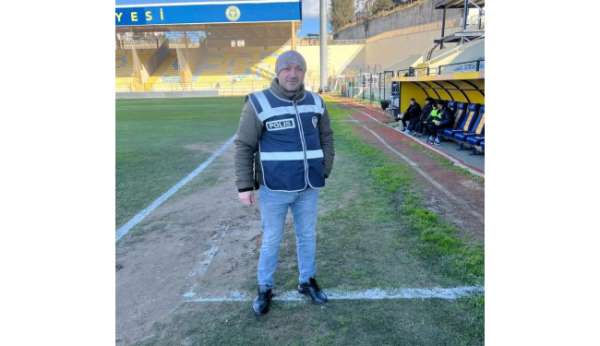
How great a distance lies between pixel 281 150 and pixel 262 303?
45.7 inches

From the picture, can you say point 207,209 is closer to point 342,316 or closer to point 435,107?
point 342,316

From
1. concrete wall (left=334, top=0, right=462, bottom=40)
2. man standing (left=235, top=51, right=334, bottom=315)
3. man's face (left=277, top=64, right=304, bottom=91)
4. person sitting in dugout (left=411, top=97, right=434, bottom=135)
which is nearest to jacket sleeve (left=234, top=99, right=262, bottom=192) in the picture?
man standing (left=235, top=51, right=334, bottom=315)

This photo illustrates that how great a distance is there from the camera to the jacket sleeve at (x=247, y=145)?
2.75 meters

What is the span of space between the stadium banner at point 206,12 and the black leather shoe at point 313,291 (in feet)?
122

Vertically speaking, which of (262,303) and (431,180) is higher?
(431,180)

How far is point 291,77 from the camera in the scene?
2.68 metres

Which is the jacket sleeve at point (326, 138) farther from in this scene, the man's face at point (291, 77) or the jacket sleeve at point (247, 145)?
the jacket sleeve at point (247, 145)

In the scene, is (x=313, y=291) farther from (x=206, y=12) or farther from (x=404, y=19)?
(x=404, y=19)

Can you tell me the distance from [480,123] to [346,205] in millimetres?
5443

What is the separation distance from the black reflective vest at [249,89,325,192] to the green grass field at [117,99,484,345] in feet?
3.26

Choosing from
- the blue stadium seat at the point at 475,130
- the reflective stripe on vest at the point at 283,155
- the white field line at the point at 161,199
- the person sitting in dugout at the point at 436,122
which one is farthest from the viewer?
the person sitting in dugout at the point at 436,122

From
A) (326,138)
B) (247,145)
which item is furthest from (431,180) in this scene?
(247,145)

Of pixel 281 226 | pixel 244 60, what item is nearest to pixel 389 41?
pixel 244 60

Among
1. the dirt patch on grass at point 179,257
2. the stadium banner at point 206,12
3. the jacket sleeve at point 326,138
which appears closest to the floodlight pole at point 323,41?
the stadium banner at point 206,12
